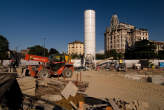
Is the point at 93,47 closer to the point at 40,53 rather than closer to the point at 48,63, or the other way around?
the point at 48,63

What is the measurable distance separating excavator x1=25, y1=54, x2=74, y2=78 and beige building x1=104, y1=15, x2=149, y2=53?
60.4 meters

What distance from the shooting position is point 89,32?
20.2 meters

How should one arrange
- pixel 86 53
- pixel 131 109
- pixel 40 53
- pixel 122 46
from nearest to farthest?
pixel 131 109 → pixel 86 53 → pixel 40 53 → pixel 122 46

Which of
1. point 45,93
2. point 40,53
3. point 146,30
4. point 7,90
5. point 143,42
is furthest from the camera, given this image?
point 146,30

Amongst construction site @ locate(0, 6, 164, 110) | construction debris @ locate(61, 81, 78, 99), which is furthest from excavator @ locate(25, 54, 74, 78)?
construction debris @ locate(61, 81, 78, 99)

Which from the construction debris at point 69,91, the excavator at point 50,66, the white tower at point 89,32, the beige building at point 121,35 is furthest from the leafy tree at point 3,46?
the beige building at point 121,35

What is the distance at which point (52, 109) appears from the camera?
4074 mm

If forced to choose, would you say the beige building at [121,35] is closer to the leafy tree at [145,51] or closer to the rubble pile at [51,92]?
the leafy tree at [145,51]

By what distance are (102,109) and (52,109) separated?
6.17 ft

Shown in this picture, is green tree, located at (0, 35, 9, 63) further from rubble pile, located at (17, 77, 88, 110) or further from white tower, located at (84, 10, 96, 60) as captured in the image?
rubble pile, located at (17, 77, 88, 110)

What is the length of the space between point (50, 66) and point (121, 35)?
64013 mm

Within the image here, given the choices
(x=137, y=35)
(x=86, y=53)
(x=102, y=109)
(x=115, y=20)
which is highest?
(x=115, y=20)

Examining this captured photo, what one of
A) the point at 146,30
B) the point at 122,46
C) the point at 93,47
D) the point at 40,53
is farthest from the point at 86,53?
the point at 146,30

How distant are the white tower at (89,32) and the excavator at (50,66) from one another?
9461 millimetres
